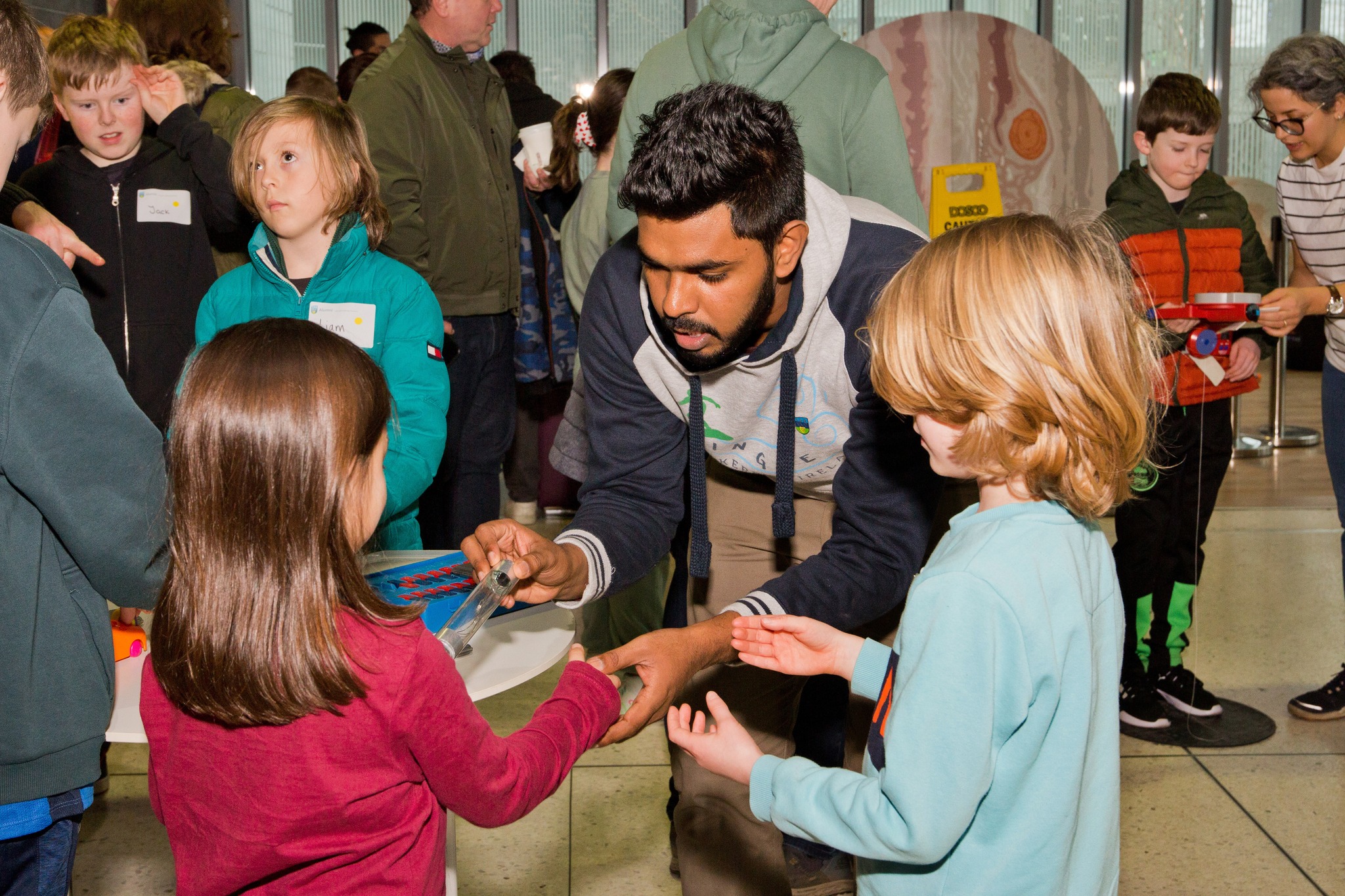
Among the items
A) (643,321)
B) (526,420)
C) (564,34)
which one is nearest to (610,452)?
(643,321)

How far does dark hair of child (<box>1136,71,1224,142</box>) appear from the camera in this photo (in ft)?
9.73

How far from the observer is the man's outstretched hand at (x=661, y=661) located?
1503 millimetres

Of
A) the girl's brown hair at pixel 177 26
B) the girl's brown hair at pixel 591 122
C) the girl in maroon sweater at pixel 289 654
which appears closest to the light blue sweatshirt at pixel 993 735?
the girl in maroon sweater at pixel 289 654

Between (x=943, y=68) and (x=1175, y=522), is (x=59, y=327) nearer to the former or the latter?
(x=1175, y=522)

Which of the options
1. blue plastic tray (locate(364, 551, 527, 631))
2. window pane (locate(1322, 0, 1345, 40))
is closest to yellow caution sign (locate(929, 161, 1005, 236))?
blue plastic tray (locate(364, 551, 527, 631))

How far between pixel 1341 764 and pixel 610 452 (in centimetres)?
213

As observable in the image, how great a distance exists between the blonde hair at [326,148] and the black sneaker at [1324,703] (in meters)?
2.73

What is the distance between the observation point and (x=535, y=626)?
1.76 metres

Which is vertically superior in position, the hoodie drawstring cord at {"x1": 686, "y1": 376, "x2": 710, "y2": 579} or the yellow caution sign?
the yellow caution sign

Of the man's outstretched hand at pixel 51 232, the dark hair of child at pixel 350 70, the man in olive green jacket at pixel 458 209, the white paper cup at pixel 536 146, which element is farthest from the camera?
the dark hair of child at pixel 350 70

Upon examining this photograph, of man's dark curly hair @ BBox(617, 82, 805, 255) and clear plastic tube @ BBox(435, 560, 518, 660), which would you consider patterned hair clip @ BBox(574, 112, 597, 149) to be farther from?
clear plastic tube @ BBox(435, 560, 518, 660)

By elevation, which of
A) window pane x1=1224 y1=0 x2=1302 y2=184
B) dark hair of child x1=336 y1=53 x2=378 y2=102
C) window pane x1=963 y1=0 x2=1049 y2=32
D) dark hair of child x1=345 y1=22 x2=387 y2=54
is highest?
window pane x1=963 y1=0 x2=1049 y2=32

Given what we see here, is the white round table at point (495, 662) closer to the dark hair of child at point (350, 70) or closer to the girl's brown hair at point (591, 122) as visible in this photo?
the girl's brown hair at point (591, 122)

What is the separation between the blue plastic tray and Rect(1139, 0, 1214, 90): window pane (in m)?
9.77
